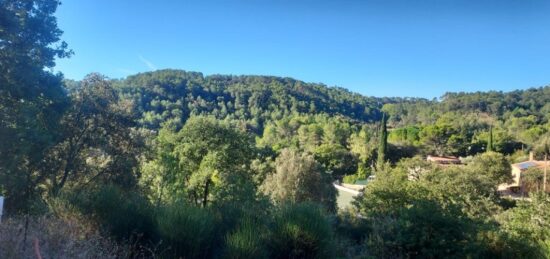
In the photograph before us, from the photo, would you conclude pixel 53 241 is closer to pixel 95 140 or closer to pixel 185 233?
pixel 185 233

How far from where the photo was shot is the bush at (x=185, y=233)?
14.5 feet

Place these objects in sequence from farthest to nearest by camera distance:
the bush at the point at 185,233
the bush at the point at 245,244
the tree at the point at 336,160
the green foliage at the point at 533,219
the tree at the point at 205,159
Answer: the tree at the point at 336,160 < the tree at the point at 205,159 < the green foliage at the point at 533,219 < the bush at the point at 185,233 < the bush at the point at 245,244

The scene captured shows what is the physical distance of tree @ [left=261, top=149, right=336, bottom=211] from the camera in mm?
21281

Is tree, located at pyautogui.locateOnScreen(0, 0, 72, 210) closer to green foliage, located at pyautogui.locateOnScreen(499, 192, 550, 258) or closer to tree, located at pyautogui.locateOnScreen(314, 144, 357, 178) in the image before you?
green foliage, located at pyautogui.locateOnScreen(499, 192, 550, 258)

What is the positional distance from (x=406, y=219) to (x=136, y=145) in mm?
9053

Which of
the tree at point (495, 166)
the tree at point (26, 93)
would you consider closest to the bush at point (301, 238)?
the tree at point (26, 93)

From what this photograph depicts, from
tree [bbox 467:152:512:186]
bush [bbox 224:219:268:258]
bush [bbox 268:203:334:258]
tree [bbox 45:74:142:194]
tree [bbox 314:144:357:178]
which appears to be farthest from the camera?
tree [bbox 314:144:357:178]

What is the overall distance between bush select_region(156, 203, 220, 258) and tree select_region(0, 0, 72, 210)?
230 inches

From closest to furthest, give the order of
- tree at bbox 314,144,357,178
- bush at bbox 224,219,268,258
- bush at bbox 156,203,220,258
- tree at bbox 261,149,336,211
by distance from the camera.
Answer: bush at bbox 224,219,268,258 → bush at bbox 156,203,220,258 → tree at bbox 261,149,336,211 → tree at bbox 314,144,357,178

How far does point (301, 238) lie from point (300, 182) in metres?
16.8

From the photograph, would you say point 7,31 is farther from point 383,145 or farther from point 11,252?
point 383,145

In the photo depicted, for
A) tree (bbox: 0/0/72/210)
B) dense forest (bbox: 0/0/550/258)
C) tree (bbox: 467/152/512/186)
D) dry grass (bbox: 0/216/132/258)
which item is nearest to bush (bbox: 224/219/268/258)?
dense forest (bbox: 0/0/550/258)

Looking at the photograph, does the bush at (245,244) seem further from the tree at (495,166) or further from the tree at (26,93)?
the tree at (495,166)

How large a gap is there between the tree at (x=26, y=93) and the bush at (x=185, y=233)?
583cm
